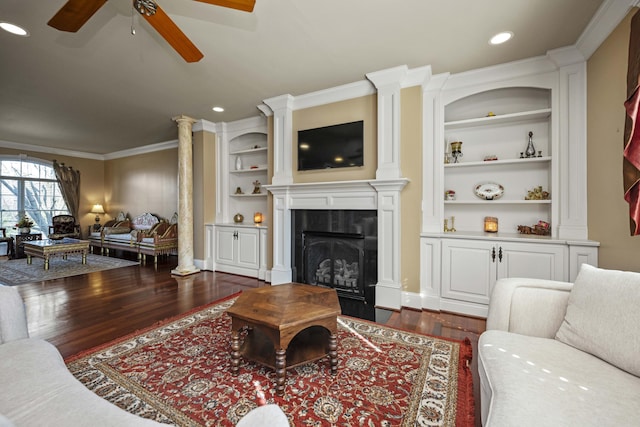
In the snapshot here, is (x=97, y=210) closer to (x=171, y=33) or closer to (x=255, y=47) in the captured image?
(x=255, y=47)

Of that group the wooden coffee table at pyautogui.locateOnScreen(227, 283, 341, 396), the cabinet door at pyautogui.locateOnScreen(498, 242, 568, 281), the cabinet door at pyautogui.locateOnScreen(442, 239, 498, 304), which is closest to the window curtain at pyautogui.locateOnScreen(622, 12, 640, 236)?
the cabinet door at pyautogui.locateOnScreen(498, 242, 568, 281)

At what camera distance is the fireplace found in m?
3.23

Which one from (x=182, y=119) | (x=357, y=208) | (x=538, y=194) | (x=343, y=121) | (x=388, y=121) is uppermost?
(x=182, y=119)

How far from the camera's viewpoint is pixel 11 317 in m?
1.42

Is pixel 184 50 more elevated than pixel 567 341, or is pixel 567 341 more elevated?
pixel 184 50

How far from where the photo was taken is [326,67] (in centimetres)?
294

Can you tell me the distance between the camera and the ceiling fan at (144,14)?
154cm

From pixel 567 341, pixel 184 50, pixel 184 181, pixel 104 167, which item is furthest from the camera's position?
pixel 104 167

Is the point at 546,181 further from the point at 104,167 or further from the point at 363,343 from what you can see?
the point at 104,167

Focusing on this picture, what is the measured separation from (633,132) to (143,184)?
8.57 meters

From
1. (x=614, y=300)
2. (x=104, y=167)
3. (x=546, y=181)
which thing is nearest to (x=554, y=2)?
(x=546, y=181)

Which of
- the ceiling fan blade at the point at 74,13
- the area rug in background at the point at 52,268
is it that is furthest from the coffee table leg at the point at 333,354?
the area rug in background at the point at 52,268

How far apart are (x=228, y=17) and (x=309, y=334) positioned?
255 centimetres

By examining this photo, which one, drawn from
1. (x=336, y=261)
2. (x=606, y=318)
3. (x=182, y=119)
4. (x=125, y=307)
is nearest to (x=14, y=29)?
(x=182, y=119)
